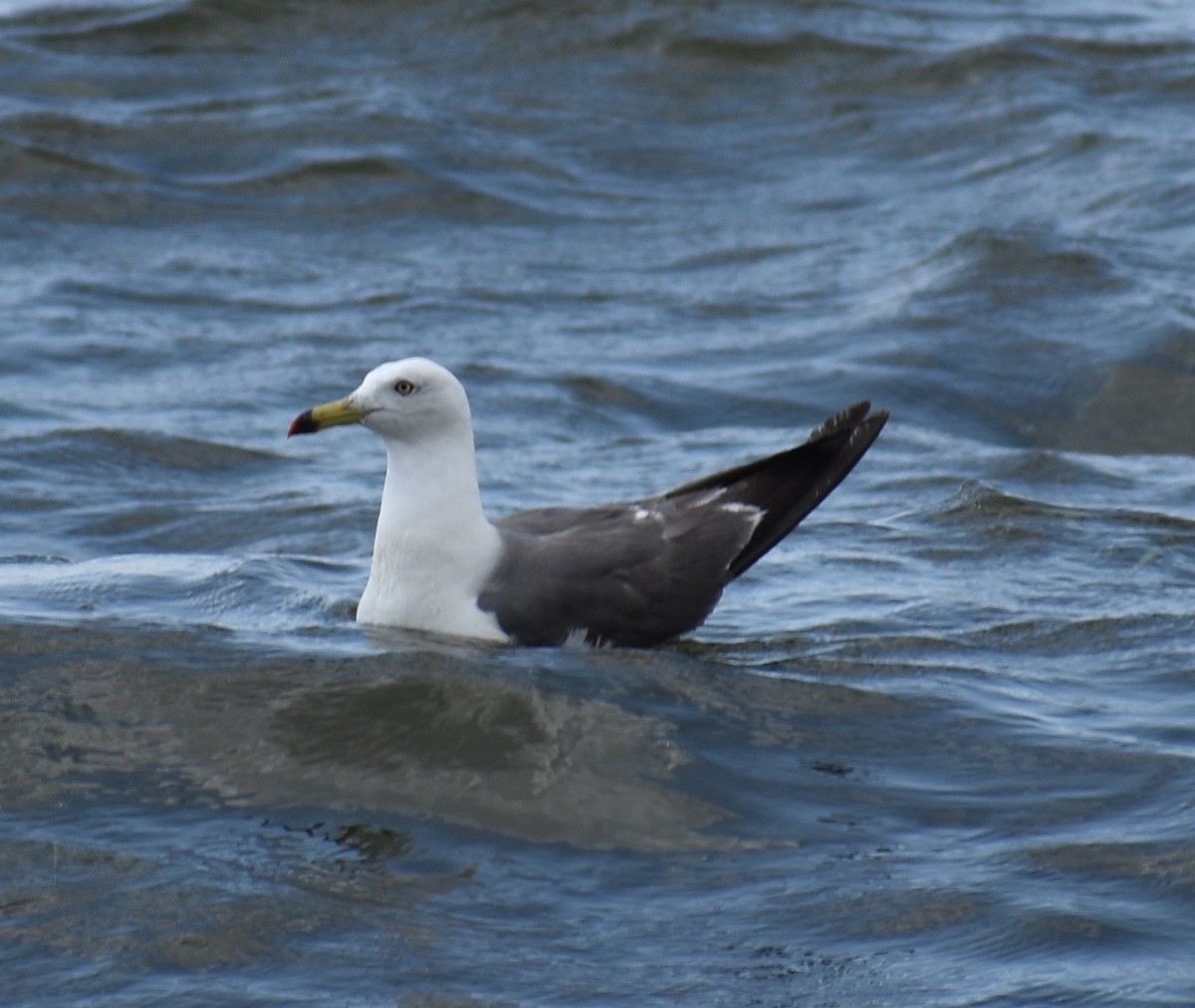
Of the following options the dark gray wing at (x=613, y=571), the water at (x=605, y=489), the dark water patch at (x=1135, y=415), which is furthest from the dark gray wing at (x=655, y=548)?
the dark water patch at (x=1135, y=415)

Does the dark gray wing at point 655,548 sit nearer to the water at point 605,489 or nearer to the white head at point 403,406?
the water at point 605,489

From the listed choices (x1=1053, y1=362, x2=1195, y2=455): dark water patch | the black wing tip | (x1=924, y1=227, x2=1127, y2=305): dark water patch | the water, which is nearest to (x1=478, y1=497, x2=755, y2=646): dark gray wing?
the water

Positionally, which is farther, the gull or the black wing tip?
the black wing tip

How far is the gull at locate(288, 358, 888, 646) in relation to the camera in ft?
23.6

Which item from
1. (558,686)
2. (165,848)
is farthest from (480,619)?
(165,848)

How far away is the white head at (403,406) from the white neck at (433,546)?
0.05 meters

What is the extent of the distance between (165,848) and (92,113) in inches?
474

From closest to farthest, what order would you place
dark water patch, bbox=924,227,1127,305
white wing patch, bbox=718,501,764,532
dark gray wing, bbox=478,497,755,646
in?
dark gray wing, bbox=478,497,755,646 < white wing patch, bbox=718,501,764,532 < dark water patch, bbox=924,227,1127,305

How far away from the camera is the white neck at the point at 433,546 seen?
283 inches

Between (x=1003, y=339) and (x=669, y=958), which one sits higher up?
(x=1003, y=339)

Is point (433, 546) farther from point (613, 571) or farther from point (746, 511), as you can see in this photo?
point (746, 511)

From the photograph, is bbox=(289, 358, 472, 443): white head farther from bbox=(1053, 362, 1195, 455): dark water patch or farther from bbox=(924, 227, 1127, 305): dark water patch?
bbox=(924, 227, 1127, 305): dark water patch

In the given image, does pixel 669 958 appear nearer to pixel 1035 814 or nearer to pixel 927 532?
pixel 1035 814

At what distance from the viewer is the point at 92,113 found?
16.6 meters
